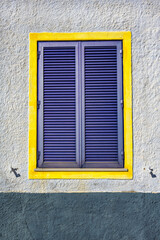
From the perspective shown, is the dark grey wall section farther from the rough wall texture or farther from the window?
the window

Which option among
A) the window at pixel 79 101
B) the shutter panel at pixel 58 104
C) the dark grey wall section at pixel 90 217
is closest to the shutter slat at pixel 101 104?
the window at pixel 79 101

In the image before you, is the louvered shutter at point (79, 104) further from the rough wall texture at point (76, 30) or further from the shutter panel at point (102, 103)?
the rough wall texture at point (76, 30)

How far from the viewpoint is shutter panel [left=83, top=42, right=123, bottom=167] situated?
10.4 ft

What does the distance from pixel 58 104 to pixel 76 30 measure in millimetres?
1044

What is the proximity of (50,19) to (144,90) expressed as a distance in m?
1.62

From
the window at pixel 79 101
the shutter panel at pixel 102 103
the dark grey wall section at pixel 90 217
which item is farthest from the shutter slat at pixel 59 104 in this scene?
the dark grey wall section at pixel 90 217

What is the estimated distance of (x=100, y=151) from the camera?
3162 millimetres

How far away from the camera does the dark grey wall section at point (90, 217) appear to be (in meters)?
3.03

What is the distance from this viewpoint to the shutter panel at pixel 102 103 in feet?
10.4

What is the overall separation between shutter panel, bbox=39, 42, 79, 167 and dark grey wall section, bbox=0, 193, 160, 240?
0.54 metres

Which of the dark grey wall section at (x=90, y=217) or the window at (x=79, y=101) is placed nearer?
the dark grey wall section at (x=90, y=217)

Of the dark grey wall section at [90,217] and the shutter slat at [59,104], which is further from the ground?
the shutter slat at [59,104]

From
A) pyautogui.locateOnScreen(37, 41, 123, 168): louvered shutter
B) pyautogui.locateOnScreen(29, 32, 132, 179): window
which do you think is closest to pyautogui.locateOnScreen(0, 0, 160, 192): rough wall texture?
pyautogui.locateOnScreen(29, 32, 132, 179): window

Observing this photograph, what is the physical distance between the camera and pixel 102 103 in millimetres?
3186
